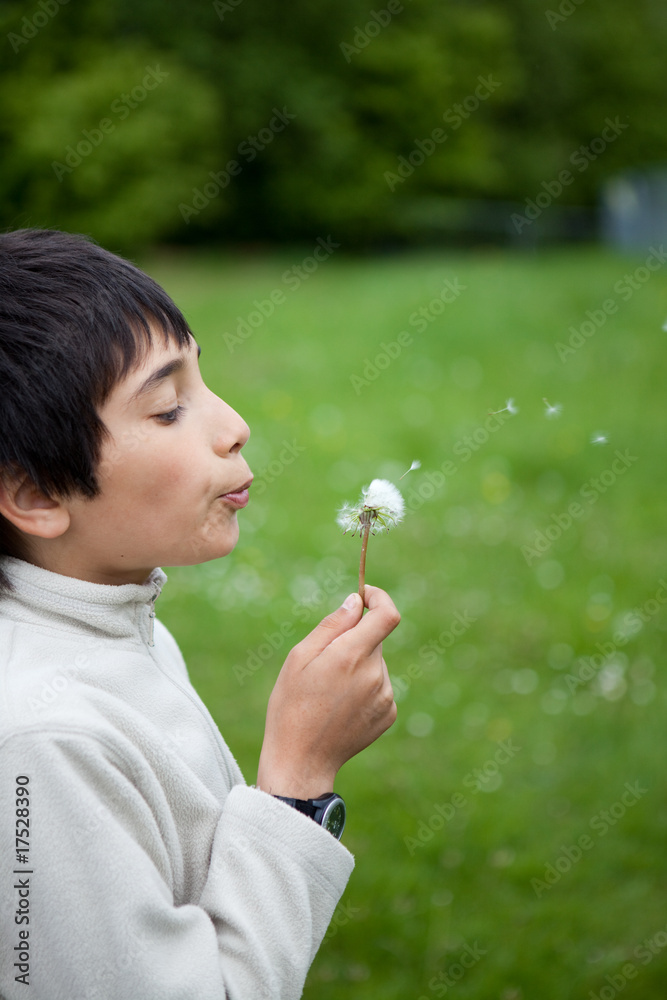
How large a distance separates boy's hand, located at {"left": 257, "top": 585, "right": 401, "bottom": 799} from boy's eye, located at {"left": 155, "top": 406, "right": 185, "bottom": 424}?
378 mm

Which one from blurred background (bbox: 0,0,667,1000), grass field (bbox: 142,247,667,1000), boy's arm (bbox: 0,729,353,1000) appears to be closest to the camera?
boy's arm (bbox: 0,729,353,1000)

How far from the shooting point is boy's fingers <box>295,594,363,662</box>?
1397mm

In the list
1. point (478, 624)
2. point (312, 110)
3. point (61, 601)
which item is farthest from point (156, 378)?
point (312, 110)

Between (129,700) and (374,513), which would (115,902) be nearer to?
(129,700)

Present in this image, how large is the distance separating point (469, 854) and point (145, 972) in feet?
7.57

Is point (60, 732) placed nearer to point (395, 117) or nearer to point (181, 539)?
point (181, 539)

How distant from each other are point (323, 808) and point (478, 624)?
3.56 metres

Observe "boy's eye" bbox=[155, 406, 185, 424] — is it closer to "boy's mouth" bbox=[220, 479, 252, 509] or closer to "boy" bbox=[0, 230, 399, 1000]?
"boy" bbox=[0, 230, 399, 1000]

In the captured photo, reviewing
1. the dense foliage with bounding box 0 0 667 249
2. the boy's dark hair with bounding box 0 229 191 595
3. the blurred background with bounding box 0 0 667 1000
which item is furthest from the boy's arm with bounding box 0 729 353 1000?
the dense foliage with bounding box 0 0 667 249

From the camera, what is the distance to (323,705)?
137cm

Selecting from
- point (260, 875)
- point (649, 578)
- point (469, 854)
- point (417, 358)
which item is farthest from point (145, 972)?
point (417, 358)

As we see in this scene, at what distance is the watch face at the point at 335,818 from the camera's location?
1.32 metres

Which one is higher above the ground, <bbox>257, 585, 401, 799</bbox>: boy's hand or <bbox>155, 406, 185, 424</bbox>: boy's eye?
<bbox>155, 406, 185, 424</bbox>: boy's eye

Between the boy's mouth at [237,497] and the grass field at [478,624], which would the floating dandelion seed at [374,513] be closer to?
the boy's mouth at [237,497]
